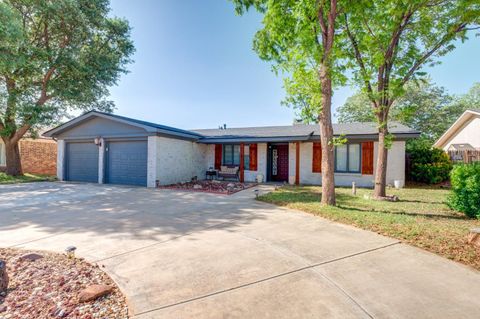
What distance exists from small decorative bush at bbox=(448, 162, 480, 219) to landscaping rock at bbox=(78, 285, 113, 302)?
7.74 meters

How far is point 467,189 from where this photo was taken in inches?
236

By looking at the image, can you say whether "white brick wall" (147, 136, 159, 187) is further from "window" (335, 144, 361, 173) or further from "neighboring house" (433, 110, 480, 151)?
"neighboring house" (433, 110, 480, 151)

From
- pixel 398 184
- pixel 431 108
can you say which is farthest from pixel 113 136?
pixel 431 108

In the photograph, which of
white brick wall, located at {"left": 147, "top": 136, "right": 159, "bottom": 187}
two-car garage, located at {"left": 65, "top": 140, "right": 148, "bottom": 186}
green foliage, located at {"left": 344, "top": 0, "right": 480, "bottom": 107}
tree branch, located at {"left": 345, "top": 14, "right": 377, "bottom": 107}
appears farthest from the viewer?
two-car garage, located at {"left": 65, "top": 140, "right": 148, "bottom": 186}

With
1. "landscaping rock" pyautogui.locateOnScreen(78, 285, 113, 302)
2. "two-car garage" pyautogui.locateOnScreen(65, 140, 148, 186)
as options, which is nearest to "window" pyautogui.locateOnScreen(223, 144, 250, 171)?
"two-car garage" pyautogui.locateOnScreen(65, 140, 148, 186)

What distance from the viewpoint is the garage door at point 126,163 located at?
12172 mm

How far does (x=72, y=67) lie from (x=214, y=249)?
1560 cm

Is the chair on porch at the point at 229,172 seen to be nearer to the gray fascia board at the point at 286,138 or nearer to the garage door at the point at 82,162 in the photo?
the gray fascia board at the point at 286,138

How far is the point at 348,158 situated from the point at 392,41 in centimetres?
587

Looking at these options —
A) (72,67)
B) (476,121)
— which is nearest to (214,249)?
(72,67)

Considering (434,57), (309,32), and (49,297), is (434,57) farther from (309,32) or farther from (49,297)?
(49,297)

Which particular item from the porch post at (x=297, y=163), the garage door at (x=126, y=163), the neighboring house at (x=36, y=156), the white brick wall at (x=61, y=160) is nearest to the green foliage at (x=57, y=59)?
the white brick wall at (x=61, y=160)

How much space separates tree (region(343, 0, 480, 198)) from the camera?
7.89 meters

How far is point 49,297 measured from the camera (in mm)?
2541
